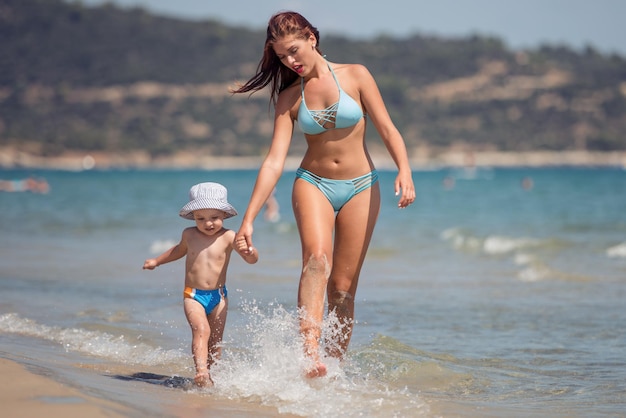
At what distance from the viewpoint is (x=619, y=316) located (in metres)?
8.09

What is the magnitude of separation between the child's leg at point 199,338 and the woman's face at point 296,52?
137 cm

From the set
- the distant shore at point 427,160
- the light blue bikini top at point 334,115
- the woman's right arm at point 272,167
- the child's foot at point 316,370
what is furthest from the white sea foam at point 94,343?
the distant shore at point 427,160

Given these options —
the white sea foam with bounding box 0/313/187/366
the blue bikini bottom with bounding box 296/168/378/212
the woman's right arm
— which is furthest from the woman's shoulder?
the white sea foam with bounding box 0/313/187/366

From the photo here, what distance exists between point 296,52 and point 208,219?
102 centimetres

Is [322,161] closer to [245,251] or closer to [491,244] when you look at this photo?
[245,251]

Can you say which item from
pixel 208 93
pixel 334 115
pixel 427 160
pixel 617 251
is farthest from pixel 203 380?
pixel 208 93

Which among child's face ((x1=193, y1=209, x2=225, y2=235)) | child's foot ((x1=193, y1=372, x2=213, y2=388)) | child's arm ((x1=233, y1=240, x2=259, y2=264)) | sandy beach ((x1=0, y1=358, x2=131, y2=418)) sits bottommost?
sandy beach ((x1=0, y1=358, x2=131, y2=418))

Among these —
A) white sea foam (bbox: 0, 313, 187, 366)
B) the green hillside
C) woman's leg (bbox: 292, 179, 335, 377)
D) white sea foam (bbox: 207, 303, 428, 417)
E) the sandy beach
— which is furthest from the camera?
the green hillside

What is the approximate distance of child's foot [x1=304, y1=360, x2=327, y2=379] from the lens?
4738 millimetres

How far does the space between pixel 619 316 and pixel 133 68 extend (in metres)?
112

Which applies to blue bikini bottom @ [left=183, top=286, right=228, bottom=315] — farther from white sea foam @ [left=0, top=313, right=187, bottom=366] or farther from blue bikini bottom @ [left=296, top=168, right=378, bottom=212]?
white sea foam @ [left=0, top=313, right=187, bottom=366]

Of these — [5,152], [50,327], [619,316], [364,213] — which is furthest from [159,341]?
[5,152]

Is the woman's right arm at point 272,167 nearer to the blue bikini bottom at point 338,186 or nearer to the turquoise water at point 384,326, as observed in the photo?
the blue bikini bottom at point 338,186

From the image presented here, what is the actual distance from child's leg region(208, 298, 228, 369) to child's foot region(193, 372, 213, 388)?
26cm
